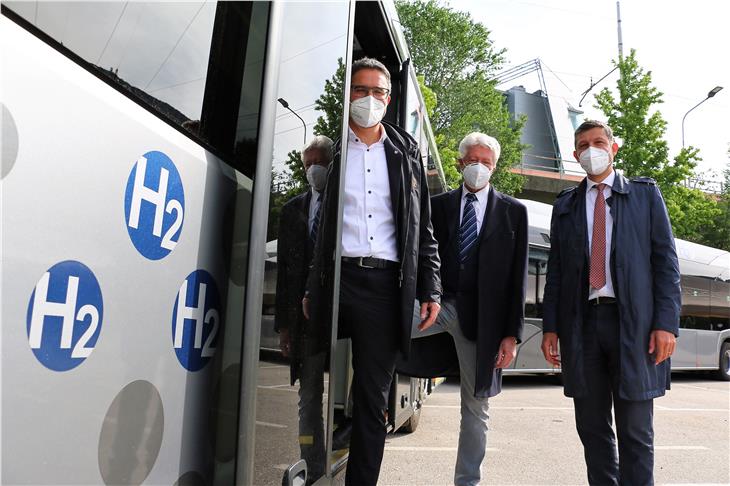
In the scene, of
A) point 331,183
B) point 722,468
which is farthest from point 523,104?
point 331,183

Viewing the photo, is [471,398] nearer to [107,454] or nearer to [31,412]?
[107,454]

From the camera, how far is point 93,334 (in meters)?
1.03

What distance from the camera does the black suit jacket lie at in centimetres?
291

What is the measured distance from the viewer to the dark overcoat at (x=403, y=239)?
1.98 metres

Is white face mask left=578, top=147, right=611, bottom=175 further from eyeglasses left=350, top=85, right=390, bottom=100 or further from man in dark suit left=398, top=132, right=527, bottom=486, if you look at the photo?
eyeglasses left=350, top=85, right=390, bottom=100

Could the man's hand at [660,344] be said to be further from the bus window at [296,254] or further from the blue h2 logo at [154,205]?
the blue h2 logo at [154,205]

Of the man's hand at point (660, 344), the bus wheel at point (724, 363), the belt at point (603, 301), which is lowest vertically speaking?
the bus wheel at point (724, 363)

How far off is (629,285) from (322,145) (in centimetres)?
162

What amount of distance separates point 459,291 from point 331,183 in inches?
48.7

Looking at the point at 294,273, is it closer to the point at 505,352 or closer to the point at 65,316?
the point at 65,316

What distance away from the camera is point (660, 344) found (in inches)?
104

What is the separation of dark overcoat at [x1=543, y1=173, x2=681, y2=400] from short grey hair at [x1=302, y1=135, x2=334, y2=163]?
1.51m

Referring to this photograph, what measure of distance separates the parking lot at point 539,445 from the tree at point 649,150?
28.0 feet

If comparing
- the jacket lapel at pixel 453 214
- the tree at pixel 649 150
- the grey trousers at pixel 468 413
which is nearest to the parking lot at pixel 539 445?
the grey trousers at pixel 468 413
